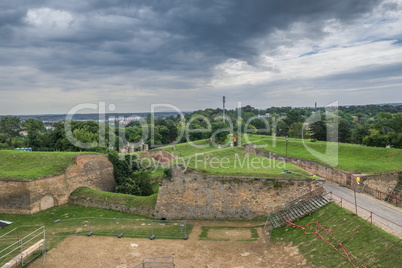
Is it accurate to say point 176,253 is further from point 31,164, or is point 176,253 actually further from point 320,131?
point 320,131

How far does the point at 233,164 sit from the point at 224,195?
537 cm

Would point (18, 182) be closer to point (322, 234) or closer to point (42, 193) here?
point (42, 193)

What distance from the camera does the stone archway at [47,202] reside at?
63.1 feet

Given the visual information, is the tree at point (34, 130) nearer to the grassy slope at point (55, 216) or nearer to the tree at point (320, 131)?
the grassy slope at point (55, 216)

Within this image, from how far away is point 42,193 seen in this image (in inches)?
754

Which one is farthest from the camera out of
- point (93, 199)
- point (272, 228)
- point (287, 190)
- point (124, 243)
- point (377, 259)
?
point (93, 199)

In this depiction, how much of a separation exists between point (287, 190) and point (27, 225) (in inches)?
638

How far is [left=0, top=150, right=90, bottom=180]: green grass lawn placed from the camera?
19039 mm

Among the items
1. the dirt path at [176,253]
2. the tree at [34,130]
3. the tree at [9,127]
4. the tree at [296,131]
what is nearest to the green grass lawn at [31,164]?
the dirt path at [176,253]

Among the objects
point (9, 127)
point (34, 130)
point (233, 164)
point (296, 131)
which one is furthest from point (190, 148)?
point (9, 127)

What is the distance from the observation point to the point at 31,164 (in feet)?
70.9

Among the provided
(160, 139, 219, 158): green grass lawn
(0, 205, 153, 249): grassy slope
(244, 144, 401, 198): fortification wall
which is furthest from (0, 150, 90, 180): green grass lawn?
(244, 144, 401, 198): fortification wall

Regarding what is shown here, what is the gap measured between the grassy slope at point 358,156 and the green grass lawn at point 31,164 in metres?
21.6

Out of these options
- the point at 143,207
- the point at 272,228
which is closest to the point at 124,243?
the point at 143,207
